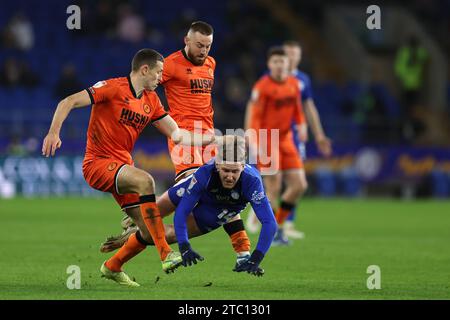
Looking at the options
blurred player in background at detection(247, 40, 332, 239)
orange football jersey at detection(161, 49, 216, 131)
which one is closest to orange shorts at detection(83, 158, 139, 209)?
orange football jersey at detection(161, 49, 216, 131)

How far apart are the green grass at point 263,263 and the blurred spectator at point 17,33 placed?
7060 millimetres

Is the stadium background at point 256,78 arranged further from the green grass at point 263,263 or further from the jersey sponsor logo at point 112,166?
the jersey sponsor logo at point 112,166

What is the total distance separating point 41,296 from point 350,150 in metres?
17.1

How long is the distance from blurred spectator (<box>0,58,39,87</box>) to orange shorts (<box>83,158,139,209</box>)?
52.2 ft

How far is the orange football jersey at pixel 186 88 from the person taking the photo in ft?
35.7

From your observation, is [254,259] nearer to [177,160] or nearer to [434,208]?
[177,160]

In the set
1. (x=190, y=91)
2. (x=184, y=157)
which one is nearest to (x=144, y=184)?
(x=184, y=157)

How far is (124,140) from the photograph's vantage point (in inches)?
368

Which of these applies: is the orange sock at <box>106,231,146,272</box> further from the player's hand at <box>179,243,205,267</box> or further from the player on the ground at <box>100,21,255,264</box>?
the player on the ground at <box>100,21,255,264</box>

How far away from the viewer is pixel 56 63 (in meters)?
26.3

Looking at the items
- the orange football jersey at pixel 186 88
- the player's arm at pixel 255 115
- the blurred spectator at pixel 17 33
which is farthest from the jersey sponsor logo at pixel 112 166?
the blurred spectator at pixel 17 33

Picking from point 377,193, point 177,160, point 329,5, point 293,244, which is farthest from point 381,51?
point 177,160

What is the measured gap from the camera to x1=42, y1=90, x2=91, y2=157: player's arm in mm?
8617

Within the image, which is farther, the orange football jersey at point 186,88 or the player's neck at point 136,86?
the orange football jersey at point 186,88
